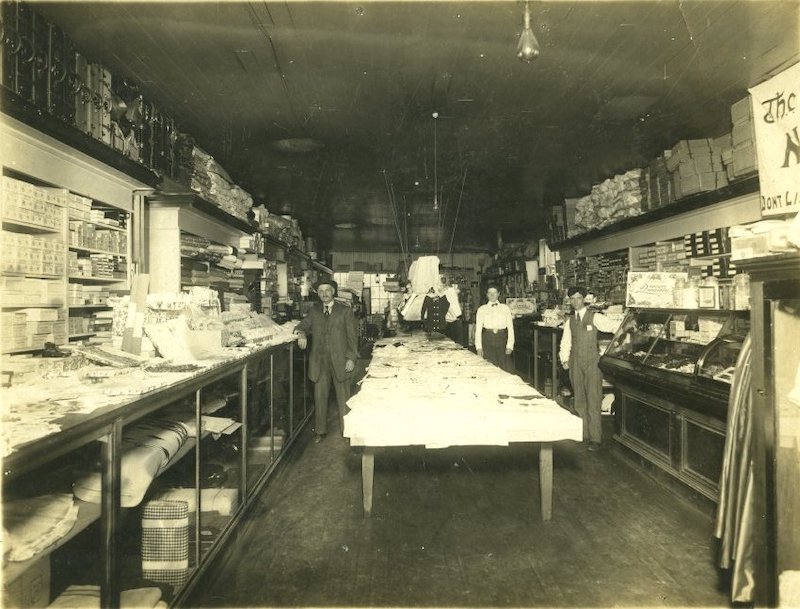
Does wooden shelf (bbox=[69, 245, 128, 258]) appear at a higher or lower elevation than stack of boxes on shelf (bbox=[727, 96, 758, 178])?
lower

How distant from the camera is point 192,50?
3654 mm

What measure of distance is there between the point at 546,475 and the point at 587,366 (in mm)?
2440

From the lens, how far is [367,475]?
349cm

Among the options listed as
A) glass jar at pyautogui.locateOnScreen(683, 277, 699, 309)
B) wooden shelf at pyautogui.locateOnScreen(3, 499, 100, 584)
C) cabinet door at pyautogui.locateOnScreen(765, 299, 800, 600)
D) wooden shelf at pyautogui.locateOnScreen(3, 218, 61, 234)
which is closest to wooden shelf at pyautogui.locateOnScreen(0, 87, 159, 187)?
wooden shelf at pyautogui.locateOnScreen(3, 218, 61, 234)

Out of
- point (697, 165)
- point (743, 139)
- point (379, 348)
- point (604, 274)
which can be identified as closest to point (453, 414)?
point (379, 348)

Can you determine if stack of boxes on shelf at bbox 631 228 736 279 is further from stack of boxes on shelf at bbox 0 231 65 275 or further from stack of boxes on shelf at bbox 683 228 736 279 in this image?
stack of boxes on shelf at bbox 0 231 65 275

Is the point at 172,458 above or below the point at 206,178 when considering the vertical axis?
below

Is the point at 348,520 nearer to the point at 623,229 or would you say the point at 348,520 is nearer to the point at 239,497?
the point at 239,497

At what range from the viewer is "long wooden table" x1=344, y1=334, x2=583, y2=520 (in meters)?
3.05

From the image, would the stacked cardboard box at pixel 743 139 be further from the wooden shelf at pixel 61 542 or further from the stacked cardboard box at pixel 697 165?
the wooden shelf at pixel 61 542

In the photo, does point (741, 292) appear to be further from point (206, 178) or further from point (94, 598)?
point (206, 178)

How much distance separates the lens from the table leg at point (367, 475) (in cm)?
343

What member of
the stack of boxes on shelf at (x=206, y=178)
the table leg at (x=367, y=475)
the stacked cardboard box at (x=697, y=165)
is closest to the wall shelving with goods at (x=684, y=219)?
the stacked cardboard box at (x=697, y=165)

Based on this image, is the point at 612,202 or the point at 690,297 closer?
the point at 690,297
